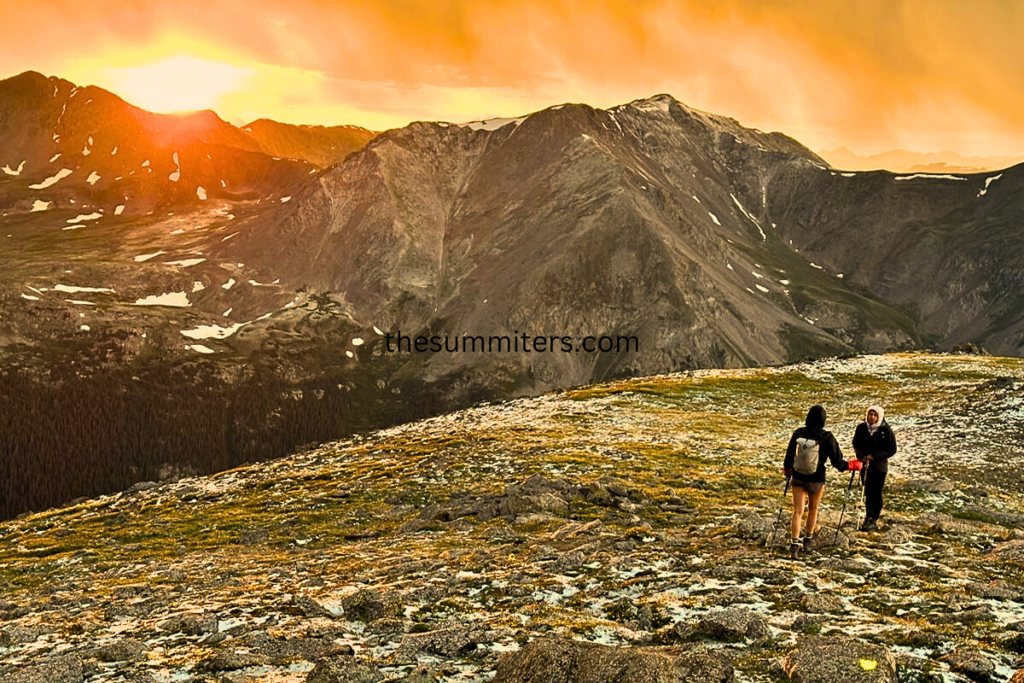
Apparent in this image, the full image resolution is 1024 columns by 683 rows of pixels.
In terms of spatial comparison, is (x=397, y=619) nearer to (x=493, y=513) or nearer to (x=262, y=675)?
(x=262, y=675)

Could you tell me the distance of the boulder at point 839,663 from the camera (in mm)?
10547

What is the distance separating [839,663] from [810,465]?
9.78 metres

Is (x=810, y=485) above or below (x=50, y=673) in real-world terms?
above

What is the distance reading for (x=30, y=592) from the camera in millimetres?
24109

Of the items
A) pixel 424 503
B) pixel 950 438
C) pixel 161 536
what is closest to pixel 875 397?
pixel 950 438

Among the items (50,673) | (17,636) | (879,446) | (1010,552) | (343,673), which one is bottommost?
(17,636)

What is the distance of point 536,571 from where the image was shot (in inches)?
766

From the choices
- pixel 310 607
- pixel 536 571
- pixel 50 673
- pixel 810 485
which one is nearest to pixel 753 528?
pixel 810 485

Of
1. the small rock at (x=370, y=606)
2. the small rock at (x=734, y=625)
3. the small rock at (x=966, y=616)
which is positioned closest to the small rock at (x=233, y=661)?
the small rock at (x=370, y=606)

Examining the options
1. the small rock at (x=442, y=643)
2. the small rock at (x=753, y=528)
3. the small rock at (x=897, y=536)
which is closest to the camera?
the small rock at (x=442, y=643)

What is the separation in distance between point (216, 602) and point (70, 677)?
6243 mm

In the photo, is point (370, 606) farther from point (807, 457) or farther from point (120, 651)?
point (807, 457)

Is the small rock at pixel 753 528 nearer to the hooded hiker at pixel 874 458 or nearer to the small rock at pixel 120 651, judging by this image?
the hooded hiker at pixel 874 458

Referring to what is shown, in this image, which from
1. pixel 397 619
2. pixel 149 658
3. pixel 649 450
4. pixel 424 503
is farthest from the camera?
pixel 649 450
